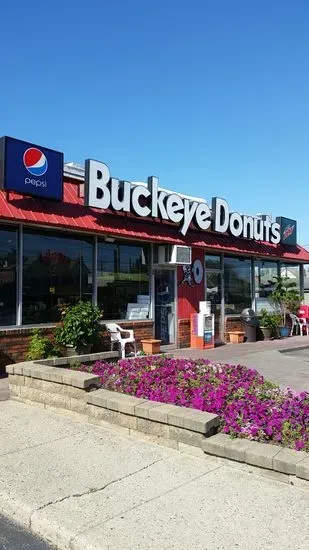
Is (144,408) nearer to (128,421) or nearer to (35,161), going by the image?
(128,421)

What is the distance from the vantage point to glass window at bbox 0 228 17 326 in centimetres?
1011

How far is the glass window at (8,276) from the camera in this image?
10.1 meters

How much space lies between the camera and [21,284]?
407 inches

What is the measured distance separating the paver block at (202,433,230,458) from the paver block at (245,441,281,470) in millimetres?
264

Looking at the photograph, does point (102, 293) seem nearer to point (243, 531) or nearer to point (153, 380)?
point (153, 380)

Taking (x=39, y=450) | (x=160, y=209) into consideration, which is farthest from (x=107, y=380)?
(x=160, y=209)

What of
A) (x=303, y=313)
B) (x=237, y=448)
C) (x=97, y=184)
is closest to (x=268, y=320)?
(x=303, y=313)

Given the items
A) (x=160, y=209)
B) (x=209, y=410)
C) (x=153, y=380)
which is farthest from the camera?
(x=160, y=209)

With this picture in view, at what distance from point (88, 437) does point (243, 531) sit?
2.61 meters

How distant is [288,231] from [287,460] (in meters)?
15.7

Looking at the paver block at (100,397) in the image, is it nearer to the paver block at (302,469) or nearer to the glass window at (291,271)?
the paver block at (302,469)

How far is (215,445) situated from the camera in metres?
4.88

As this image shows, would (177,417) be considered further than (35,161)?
No

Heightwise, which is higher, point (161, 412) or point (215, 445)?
point (161, 412)
